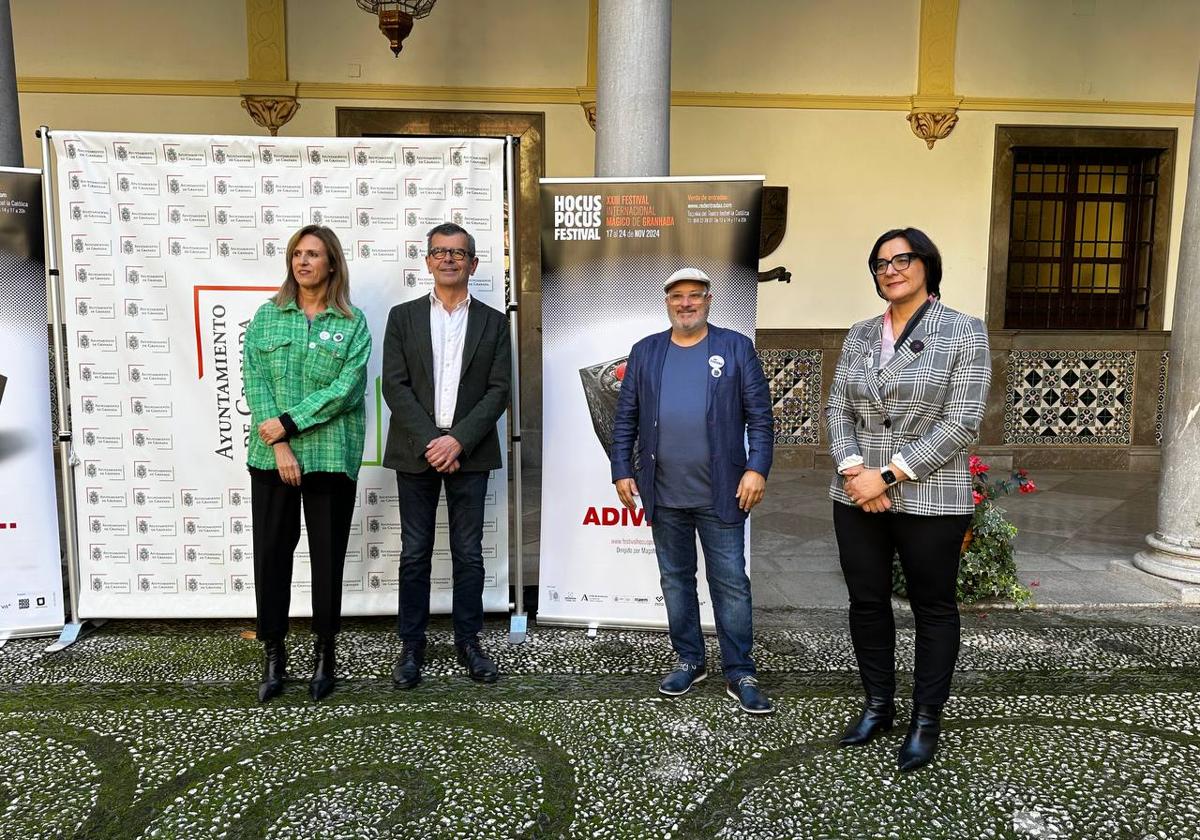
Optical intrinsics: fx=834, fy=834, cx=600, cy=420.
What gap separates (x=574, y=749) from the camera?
2.79 meters

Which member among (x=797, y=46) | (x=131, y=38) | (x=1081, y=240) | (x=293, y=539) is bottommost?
(x=293, y=539)

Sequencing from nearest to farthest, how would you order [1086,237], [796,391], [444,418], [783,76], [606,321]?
[444,418], [606,321], [783,76], [796,391], [1086,237]

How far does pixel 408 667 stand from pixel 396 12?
16.1 feet

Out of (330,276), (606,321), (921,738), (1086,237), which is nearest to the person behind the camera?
(921,738)

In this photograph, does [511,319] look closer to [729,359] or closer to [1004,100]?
[729,359]

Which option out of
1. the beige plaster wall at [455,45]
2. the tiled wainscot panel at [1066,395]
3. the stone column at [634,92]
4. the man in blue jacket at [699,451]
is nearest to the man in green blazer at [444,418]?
the man in blue jacket at [699,451]

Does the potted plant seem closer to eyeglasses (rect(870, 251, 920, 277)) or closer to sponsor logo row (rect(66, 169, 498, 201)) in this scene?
eyeglasses (rect(870, 251, 920, 277))

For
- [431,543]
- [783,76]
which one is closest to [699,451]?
[431,543]

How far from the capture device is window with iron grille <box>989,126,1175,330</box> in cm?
789

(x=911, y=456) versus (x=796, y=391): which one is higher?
(x=911, y=456)

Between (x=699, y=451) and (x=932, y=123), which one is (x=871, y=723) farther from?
(x=932, y=123)

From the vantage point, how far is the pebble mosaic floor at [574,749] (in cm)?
239

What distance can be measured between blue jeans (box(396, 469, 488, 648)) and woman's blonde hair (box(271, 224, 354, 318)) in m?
0.72

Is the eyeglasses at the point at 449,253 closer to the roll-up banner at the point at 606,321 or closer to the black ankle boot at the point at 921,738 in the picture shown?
the roll-up banner at the point at 606,321
